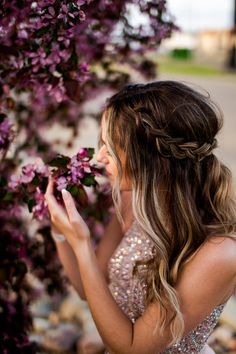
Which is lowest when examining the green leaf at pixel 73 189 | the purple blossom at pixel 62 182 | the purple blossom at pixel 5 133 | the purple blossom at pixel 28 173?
the green leaf at pixel 73 189

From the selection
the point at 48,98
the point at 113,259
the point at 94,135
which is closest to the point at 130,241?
the point at 113,259

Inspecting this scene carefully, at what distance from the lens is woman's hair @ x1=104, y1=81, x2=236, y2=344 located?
1.87 meters

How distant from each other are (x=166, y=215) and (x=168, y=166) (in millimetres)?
135

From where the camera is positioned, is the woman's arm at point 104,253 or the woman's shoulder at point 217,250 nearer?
the woman's shoulder at point 217,250

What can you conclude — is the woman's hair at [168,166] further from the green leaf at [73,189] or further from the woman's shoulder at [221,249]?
the green leaf at [73,189]

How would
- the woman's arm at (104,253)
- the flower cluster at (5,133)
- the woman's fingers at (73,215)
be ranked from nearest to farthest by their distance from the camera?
the woman's fingers at (73,215)
the flower cluster at (5,133)
the woman's arm at (104,253)

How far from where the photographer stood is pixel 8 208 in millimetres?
2328

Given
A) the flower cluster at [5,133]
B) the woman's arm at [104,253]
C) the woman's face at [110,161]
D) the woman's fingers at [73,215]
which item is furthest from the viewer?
the woman's arm at [104,253]

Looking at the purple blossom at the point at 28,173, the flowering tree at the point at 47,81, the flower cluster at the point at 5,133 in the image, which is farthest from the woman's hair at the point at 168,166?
the flower cluster at the point at 5,133

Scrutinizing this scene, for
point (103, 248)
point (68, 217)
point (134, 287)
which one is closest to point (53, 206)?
point (68, 217)

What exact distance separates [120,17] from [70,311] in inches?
81.7

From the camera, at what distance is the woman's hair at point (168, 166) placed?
187 cm

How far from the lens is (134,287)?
2.12m

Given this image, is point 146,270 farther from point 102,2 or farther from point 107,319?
point 102,2
